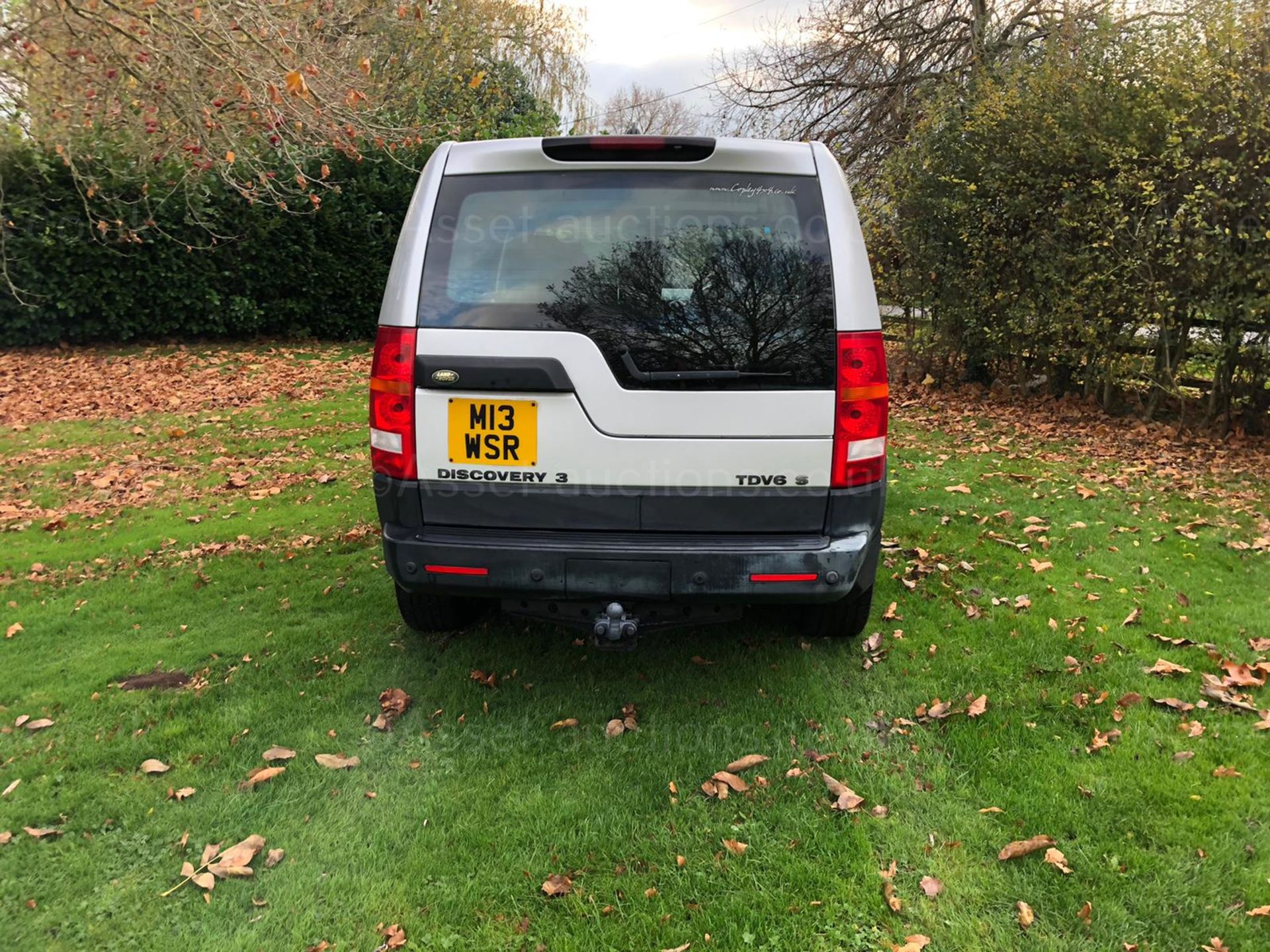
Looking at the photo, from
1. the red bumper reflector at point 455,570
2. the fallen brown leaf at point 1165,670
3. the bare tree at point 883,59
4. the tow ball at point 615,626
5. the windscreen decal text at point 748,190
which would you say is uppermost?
the bare tree at point 883,59

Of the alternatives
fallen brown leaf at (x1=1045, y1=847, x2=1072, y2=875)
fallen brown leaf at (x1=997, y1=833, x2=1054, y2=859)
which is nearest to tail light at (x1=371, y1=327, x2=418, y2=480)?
fallen brown leaf at (x1=997, y1=833, x2=1054, y2=859)

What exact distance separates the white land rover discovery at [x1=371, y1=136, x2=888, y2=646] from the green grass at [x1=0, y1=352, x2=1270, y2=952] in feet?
2.12

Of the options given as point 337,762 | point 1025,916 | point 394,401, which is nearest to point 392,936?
point 337,762

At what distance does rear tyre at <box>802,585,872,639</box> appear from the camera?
3514 mm

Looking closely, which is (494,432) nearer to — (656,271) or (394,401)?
→ (394,401)

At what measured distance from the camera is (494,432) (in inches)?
110

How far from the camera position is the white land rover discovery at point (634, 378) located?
2736 mm

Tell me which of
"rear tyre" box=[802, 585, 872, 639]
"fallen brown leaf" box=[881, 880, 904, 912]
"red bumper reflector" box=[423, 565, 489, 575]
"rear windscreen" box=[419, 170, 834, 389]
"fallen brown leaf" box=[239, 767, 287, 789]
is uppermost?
"rear windscreen" box=[419, 170, 834, 389]

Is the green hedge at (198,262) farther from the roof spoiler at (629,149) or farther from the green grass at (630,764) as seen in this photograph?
the roof spoiler at (629,149)

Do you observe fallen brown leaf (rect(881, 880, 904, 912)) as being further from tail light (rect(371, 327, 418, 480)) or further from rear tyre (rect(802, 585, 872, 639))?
tail light (rect(371, 327, 418, 480))

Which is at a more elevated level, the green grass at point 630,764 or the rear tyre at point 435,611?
the rear tyre at point 435,611

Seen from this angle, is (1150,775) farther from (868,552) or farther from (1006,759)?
(868,552)

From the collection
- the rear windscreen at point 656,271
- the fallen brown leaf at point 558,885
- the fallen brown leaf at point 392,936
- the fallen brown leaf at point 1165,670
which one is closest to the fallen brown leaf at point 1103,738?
the fallen brown leaf at point 1165,670

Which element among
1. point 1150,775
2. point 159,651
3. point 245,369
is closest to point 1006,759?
point 1150,775
